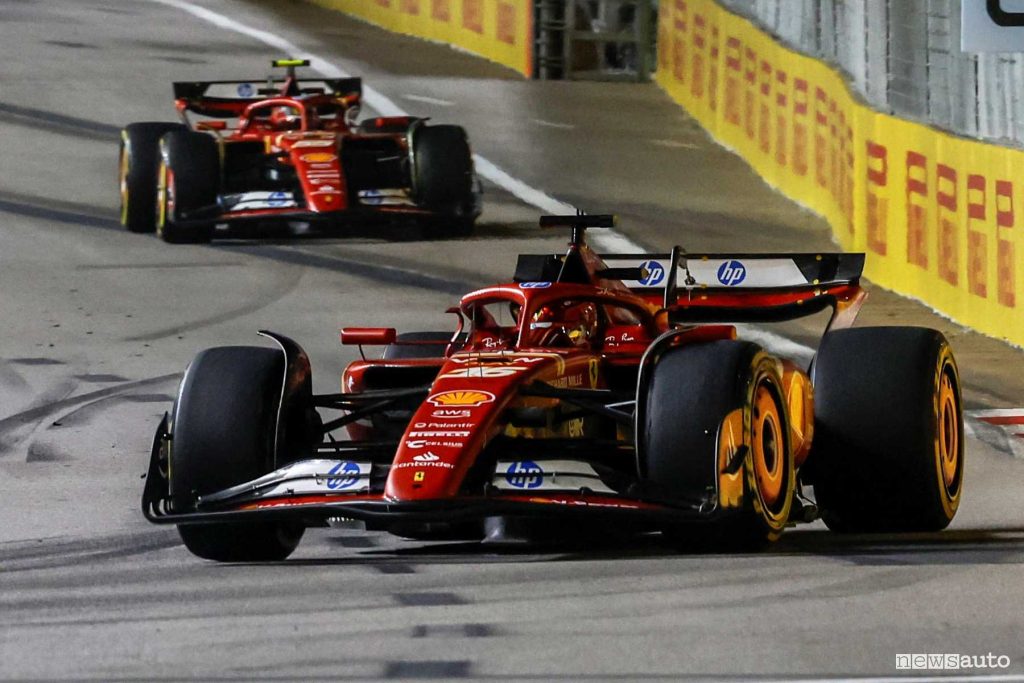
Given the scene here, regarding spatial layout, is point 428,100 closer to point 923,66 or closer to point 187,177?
point 187,177

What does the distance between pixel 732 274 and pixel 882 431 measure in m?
1.69

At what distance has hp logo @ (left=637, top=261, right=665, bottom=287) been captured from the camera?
9.90 metres

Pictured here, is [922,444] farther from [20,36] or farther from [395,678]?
[20,36]

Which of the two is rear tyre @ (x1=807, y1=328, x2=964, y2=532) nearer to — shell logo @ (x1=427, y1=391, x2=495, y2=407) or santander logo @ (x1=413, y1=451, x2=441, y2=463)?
shell logo @ (x1=427, y1=391, x2=495, y2=407)

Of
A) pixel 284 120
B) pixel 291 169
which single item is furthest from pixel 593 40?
pixel 291 169

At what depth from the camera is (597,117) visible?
25.5 meters

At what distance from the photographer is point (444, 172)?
18.0 meters

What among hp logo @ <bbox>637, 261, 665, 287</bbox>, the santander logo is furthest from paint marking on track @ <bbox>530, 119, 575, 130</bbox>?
the santander logo

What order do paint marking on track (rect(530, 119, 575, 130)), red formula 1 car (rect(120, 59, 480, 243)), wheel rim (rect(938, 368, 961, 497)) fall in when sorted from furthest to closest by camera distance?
paint marking on track (rect(530, 119, 575, 130)) → red formula 1 car (rect(120, 59, 480, 243)) → wheel rim (rect(938, 368, 961, 497))

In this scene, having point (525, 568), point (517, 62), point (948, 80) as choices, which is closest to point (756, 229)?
point (948, 80)

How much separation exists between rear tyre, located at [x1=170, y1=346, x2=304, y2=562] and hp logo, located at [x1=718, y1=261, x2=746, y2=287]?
8.73 feet

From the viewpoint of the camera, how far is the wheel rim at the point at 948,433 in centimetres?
860

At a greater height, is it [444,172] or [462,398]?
[462,398]

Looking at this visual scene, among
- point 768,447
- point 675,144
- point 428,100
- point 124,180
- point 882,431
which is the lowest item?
point 675,144
